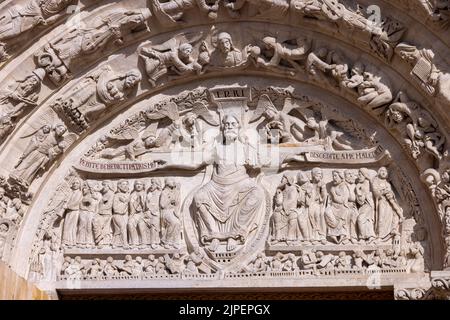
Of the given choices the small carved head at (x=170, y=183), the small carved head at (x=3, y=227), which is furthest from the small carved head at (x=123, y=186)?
the small carved head at (x=3, y=227)

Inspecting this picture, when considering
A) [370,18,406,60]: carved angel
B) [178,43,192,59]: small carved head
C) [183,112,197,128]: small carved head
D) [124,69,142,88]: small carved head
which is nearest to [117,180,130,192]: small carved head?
[183,112,197,128]: small carved head

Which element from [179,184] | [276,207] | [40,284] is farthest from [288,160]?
[40,284]

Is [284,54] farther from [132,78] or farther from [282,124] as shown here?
[132,78]

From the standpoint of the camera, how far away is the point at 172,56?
10945mm

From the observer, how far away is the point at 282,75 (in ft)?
36.0

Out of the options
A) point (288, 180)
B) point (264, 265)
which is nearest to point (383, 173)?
point (288, 180)

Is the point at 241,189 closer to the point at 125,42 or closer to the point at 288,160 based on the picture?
the point at 288,160

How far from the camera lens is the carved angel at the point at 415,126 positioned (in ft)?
32.5

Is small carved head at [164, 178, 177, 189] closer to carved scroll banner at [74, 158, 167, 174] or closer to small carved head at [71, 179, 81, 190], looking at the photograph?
carved scroll banner at [74, 158, 167, 174]

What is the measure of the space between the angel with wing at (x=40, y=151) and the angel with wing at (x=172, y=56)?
114 centimetres

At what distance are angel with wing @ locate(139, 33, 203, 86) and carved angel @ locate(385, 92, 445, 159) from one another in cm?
219

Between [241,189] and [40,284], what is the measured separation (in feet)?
7.57

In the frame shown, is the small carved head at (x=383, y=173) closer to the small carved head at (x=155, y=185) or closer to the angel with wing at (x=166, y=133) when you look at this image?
the angel with wing at (x=166, y=133)

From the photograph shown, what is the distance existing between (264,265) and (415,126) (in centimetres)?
204
